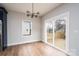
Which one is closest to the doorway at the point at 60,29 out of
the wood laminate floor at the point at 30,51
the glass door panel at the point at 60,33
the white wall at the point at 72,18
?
the glass door panel at the point at 60,33

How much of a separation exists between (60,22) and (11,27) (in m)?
1.30

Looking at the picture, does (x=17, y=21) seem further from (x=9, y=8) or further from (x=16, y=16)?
(x=9, y=8)

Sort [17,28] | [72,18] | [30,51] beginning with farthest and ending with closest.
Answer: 1. [72,18]
2. [17,28]
3. [30,51]

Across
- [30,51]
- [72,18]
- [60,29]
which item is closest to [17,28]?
[30,51]

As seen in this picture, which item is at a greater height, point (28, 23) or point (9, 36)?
point (28, 23)

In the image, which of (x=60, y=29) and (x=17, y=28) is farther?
(x=60, y=29)

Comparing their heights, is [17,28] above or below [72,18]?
below

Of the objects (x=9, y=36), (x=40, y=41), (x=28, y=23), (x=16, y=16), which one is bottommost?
(x=40, y=41)

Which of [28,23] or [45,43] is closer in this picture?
[28,23]

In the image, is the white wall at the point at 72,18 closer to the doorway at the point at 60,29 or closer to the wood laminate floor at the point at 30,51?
the doorway at the point at 60,29

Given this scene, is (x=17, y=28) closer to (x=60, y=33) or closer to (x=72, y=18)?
(x=60, y=33)

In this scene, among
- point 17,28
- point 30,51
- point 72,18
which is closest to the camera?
point 30,51

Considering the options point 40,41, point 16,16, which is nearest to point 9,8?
point 16,16

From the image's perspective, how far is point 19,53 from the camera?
2004 mm
